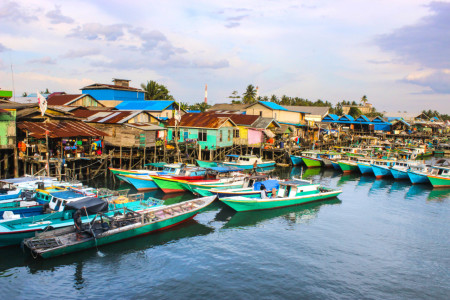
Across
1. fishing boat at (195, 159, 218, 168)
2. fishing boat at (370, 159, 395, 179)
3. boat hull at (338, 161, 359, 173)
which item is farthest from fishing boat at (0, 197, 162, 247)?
boat hull at (338, 161, 359, 173)


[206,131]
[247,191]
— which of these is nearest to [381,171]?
[206,131]

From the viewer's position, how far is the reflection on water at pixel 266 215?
23.0 meters

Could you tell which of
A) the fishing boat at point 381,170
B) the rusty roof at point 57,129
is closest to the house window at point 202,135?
the rusty roof at point 57,129

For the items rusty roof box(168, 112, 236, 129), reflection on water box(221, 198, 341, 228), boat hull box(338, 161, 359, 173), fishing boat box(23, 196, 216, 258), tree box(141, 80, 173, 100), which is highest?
tree box(141, 80, 173, 100)

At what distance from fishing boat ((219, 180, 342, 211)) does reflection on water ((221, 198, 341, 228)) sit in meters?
0.35

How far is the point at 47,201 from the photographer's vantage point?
20703mm

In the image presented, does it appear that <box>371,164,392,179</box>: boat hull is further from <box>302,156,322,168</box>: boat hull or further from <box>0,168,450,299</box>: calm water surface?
<box>0,168,450,299</box>: calm water surface

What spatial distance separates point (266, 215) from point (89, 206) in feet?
38.8

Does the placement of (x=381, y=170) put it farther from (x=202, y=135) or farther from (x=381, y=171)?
(x=202, y=135)

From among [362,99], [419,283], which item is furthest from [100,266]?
[362,99]

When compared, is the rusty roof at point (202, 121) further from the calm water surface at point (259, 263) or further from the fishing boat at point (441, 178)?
the fishing boat at point (441, 178)

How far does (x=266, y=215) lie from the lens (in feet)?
80.4

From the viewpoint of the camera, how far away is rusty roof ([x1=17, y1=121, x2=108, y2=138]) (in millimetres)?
28480

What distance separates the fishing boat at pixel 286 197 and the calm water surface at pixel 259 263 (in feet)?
2.33
